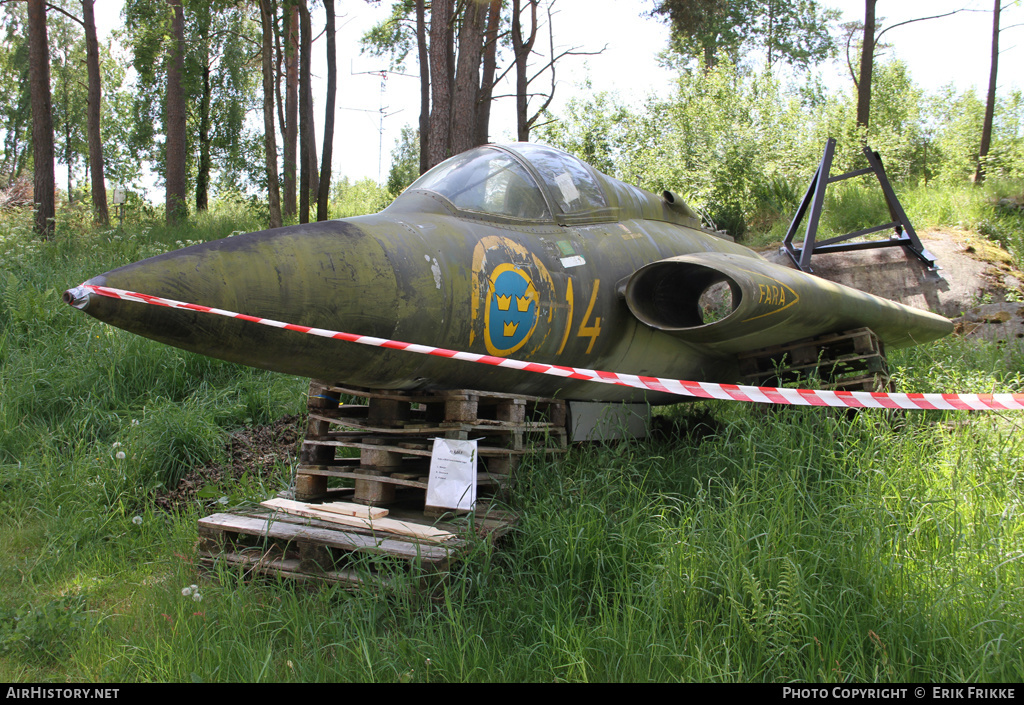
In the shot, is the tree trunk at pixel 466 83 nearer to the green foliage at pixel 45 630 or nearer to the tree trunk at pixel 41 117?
the tree trunk at pixel 41 117

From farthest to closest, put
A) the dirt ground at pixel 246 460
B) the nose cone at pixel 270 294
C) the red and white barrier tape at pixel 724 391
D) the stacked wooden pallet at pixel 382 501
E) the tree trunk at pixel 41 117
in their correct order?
the tree trunk at pixel 41 117 → the dirt ground at pixel 246 460 → the stacked wooden pallet at pixel 382 501 → the red and white barrier tape at pixel 724 391 → the nose cone at pixel 270 294

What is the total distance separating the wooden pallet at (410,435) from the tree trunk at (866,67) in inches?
548

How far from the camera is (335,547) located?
3.16 meters

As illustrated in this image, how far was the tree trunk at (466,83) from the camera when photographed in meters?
9.89

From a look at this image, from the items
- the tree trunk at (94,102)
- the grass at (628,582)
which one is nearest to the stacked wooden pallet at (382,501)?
the grass at (628,582)

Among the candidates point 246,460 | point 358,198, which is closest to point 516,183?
point 246,460

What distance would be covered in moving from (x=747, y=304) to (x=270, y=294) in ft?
7.99

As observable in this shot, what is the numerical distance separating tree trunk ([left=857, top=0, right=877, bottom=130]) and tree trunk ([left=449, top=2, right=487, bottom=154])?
9.12 meters

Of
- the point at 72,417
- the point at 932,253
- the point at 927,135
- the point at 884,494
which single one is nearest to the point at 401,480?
the point at 884,494

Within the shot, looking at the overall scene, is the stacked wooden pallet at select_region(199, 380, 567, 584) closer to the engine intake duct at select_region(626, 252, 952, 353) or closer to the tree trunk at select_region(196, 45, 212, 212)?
the engine intake duct at select_region(626, 252, 952, 353)

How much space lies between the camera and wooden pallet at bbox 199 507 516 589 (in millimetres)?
2920

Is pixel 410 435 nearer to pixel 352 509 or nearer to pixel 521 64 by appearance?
pixel 352 509

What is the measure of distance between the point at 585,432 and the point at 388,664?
7.14ft

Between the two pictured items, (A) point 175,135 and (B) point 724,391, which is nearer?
(B) point 724,391
